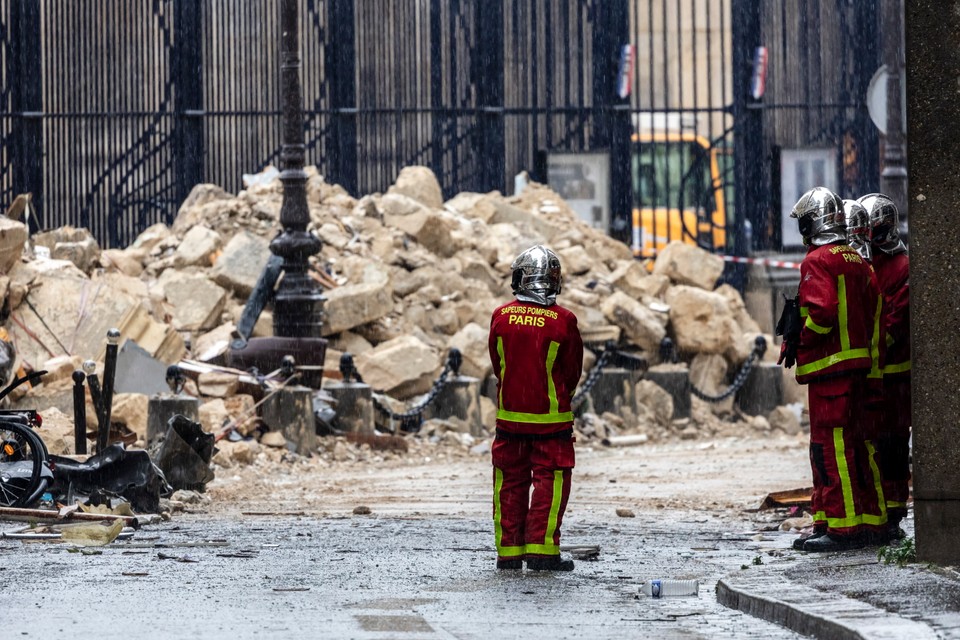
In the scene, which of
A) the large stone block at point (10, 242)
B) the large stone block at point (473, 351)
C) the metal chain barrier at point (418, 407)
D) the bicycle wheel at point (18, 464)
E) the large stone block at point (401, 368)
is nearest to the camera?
the bicycle wheel at point (18, 464)

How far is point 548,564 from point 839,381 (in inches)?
66.5

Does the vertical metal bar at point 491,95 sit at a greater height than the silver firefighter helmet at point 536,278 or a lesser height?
greater

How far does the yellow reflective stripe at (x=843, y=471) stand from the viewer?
29.8ft

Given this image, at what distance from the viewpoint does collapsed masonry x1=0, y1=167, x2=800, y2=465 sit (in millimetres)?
17875

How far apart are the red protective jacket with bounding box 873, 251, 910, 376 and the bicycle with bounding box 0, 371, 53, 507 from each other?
5.22 metres

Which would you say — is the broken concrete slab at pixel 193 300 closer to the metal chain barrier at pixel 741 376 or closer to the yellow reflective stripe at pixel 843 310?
the metal chain barrier at pixel 741 376

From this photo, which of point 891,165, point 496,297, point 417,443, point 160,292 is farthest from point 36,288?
point 891,165

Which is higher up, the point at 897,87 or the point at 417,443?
the point at 897,87

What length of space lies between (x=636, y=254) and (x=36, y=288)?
9917mm

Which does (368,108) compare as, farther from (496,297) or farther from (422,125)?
(496,297)

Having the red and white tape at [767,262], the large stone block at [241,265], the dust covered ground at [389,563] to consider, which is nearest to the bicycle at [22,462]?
the dust covered ground at [389,563]

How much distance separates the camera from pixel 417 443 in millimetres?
17516

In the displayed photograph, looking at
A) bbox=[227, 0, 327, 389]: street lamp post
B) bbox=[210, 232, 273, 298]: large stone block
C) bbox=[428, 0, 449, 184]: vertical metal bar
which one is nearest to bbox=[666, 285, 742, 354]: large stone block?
bbox=[210, 232, 273, 298]: large stone block

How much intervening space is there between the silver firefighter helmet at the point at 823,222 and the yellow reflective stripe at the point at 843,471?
0.99 metres
